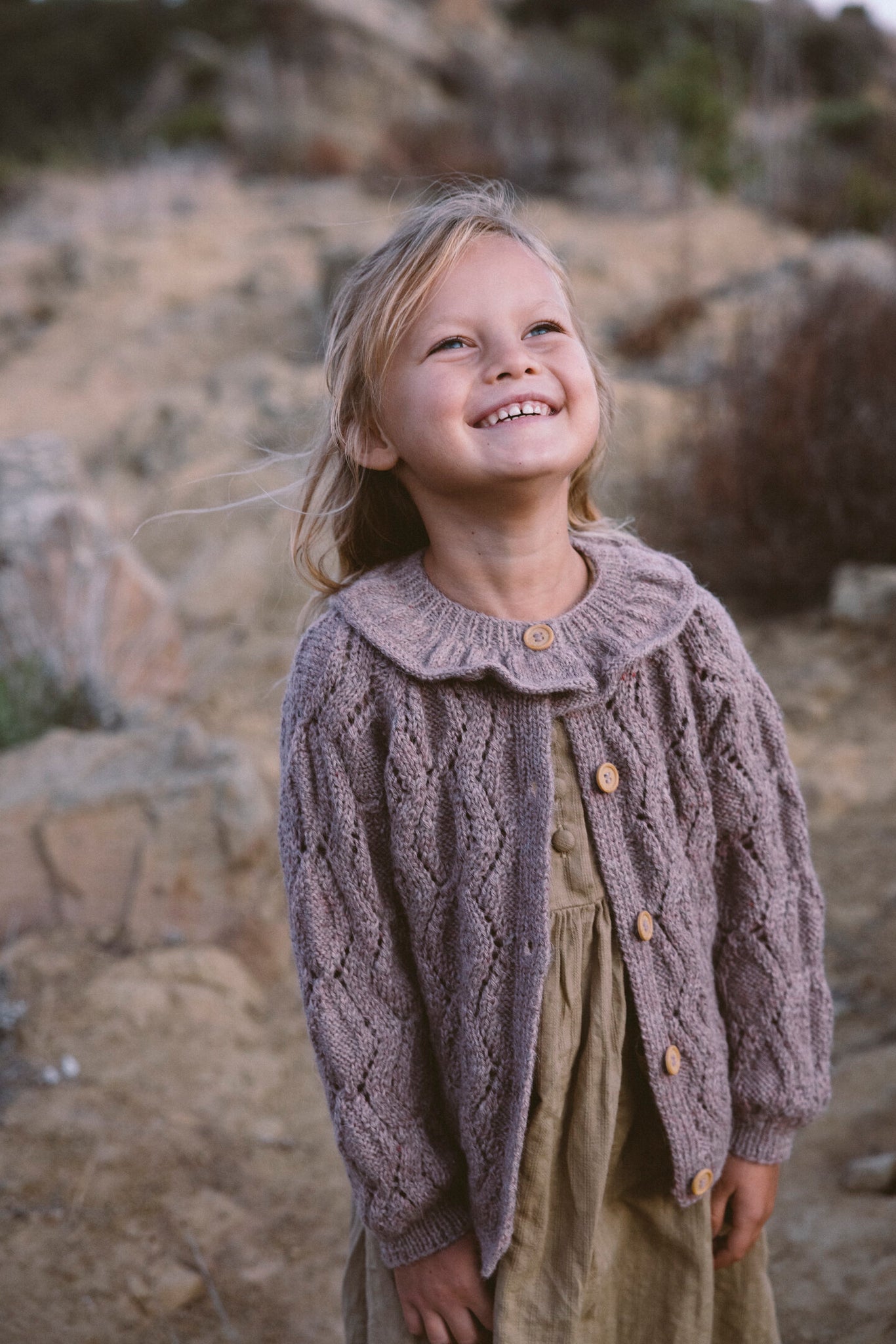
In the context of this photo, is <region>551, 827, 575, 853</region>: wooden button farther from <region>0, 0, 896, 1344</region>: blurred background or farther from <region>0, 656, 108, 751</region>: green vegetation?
<region>0, 656, 108, 751</region>: green vegetation

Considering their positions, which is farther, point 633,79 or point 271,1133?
point 633,79

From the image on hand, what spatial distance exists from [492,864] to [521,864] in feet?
0.12

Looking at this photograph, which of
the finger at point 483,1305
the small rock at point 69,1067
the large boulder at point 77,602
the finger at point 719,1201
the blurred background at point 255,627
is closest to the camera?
the finger at point 483,1305

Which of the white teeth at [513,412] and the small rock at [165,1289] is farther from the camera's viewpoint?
the small rock at [165,1289]

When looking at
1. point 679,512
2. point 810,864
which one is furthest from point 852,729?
point 810,864

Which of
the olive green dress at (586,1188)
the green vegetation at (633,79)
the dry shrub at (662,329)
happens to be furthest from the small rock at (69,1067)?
the green vegetation at (633,79)

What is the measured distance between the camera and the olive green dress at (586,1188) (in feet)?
4.22

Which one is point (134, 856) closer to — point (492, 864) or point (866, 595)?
point (492, 864)

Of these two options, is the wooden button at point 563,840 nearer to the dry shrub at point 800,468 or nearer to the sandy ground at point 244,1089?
the sandy ground at point 244,1089

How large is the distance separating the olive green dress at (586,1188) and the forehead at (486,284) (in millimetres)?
549

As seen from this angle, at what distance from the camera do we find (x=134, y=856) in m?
2.90

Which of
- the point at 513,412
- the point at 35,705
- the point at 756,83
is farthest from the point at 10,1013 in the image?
the point at 756,83

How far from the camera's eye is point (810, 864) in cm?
144

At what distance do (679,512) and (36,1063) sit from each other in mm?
3384
